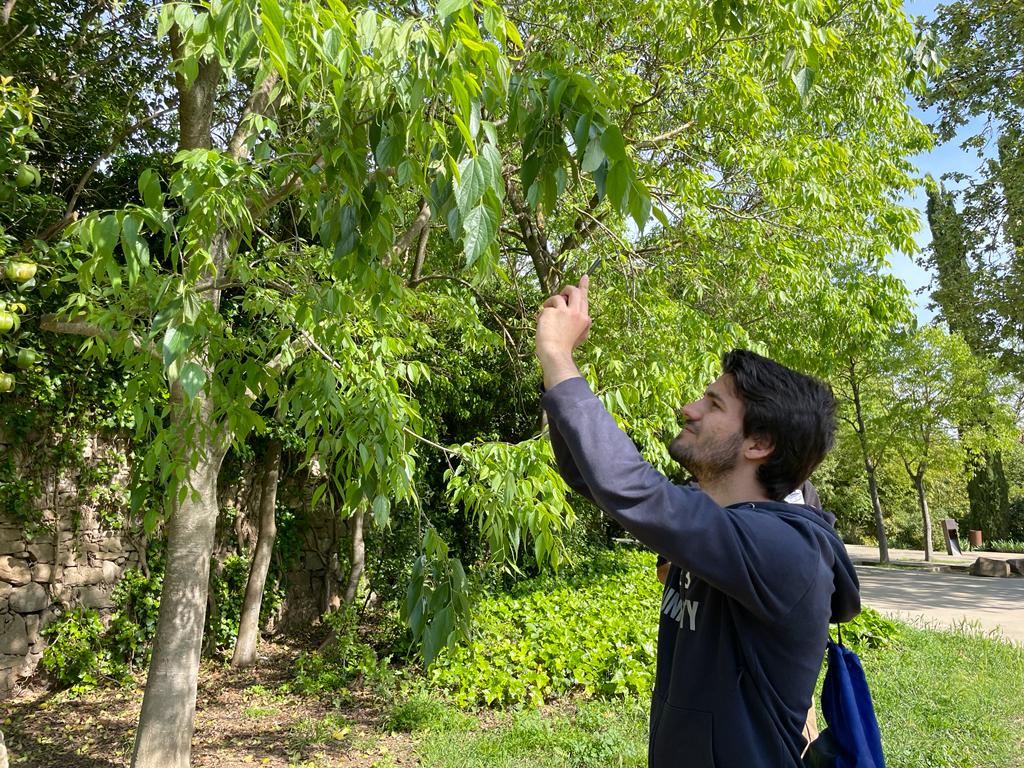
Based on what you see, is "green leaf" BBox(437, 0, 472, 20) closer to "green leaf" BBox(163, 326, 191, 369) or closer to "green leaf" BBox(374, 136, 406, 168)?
"green leaf" BBox(374, 136, 406, 168)

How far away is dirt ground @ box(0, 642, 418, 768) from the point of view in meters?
4.96

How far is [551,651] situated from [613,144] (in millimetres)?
5715

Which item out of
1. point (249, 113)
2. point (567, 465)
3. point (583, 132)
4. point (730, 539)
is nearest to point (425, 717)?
point (249, 113)

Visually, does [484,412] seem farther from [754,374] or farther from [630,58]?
[754,374]

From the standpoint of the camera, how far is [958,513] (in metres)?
31.5

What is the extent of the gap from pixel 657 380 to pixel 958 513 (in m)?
33.0

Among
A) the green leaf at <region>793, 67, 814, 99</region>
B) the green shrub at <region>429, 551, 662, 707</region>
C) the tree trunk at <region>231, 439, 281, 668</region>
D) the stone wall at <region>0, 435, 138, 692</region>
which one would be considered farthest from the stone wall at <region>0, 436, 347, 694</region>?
the green leaf at <region>793, 67, 814, 99</region>

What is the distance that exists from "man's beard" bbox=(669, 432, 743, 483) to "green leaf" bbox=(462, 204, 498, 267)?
1.88 feet

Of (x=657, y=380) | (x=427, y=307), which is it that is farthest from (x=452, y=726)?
(x=427, y=307)

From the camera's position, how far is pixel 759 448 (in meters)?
1.41

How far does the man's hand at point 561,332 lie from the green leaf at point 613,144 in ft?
0.97

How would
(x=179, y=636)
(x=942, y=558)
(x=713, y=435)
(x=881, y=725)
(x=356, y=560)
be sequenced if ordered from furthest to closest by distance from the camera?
(x=942, y=558) → (x=356, y=560) → (x=881, y=725) → (x=179, y=636) → (x=713, y=435)

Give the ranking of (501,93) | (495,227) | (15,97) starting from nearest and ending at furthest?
(495,227)
(501,93)
(15,97)

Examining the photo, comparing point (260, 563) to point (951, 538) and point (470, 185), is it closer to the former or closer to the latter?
point (470, 185)
